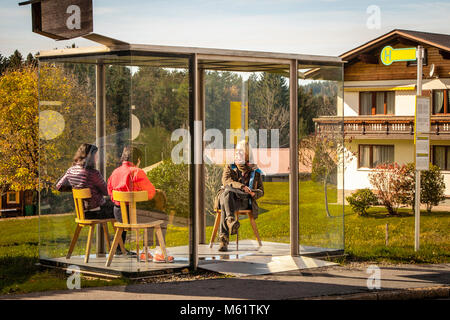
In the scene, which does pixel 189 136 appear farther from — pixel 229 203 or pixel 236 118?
pixel 236 118

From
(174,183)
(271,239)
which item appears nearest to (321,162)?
(271,239)

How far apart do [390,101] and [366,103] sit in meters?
1.25

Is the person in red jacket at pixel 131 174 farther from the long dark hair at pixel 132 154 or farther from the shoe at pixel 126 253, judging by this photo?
the shoe at pixel 126 253

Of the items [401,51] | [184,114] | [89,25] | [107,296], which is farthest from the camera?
[401,51]

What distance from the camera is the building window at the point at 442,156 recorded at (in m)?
35.7

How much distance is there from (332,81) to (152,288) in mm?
4934

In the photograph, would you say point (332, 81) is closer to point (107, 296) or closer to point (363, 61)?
point (107, 296)

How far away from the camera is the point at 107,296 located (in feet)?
30.0

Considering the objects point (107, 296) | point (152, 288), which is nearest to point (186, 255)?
point (152, 288)

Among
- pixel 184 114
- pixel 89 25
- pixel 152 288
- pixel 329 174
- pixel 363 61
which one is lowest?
pixel 152 288

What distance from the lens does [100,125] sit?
432 inches

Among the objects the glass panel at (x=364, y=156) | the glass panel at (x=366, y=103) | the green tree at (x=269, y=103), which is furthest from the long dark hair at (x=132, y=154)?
the glass panel at (x=364, y=156)

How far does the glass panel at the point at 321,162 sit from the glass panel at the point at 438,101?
2463cm

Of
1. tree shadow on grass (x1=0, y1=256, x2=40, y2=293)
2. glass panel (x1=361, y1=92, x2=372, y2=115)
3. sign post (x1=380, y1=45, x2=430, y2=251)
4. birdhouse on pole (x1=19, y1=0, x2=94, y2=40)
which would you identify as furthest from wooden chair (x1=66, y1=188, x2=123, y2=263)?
glass panel (x1=361, y1=92, x2=372, y2=115)
